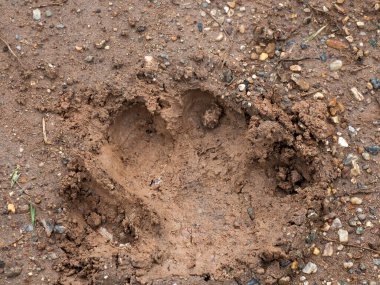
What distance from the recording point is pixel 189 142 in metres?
3.78

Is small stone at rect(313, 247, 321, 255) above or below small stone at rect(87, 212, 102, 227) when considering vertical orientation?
above

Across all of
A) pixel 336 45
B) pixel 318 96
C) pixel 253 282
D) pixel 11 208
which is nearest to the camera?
pixel 253 282

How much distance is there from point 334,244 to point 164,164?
1098mm

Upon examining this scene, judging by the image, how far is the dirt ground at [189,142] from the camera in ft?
11.4

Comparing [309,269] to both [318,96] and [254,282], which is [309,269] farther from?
[318,96]

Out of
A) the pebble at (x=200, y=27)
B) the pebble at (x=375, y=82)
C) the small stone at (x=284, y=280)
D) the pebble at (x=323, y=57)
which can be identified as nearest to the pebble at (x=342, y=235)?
the small stone at (x=284, y=280)

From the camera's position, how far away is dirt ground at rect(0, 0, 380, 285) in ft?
11.4

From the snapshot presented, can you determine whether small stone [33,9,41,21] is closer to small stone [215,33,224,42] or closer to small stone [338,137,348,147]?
small stone [215,33,224,42]

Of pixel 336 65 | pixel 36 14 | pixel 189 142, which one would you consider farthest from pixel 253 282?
pixel 36 14

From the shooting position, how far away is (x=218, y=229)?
11.9ft

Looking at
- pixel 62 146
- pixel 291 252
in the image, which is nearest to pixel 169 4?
pixel 62 146

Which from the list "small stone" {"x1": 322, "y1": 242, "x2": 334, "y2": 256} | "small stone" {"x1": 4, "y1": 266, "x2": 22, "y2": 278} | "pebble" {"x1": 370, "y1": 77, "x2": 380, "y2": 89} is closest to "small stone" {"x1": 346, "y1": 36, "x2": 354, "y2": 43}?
"pebble" {"x1": 370, "y1": 77, "x2": 380, "y2": 89}

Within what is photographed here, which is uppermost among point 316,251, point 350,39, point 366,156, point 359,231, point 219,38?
point 350,39

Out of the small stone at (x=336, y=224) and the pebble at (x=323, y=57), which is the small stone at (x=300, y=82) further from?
the small stone at (x=336, y=224)
